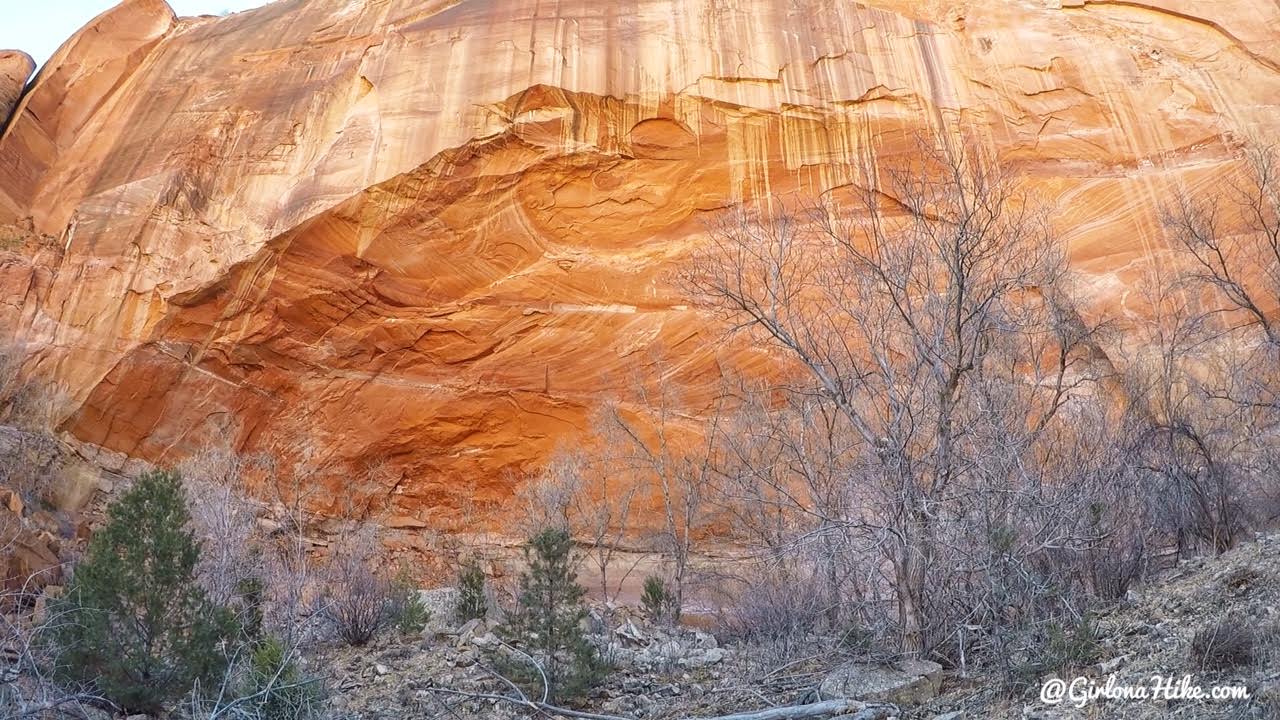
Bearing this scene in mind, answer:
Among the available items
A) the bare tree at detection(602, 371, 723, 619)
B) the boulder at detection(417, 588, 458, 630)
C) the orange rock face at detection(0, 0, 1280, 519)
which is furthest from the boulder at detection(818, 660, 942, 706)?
the orange rock face at detection(0, 0, 1280, 519)

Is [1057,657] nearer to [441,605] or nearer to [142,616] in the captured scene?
[142,616]

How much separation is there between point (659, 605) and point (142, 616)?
11231mm

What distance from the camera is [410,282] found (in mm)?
23969

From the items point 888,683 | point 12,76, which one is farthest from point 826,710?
point 12,76

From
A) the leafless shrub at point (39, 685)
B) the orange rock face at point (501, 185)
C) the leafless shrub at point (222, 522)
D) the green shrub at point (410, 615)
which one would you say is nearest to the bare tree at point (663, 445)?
the orange rock face at point (501, 185)

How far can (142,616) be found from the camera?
9.38m

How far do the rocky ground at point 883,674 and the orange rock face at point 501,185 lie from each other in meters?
12.5

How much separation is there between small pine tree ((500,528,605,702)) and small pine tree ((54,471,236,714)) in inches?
114

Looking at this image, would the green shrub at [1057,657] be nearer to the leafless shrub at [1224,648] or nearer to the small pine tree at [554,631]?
the leafless shrub at [1224,648]

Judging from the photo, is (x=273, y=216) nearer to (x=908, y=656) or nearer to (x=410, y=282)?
(x=410, y=282)

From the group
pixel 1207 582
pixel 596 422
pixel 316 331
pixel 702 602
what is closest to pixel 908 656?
pixel 1207 582

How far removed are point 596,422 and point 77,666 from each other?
16975 millimetres

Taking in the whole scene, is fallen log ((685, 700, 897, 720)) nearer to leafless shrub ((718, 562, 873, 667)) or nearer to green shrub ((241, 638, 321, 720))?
leafless shrub ((718, 562, 873, 667))

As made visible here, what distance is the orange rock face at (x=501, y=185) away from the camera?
75.7ft
